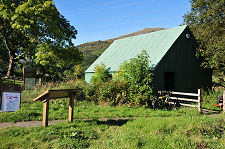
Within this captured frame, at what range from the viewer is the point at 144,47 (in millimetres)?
15305

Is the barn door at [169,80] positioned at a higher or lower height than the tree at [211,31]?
lower

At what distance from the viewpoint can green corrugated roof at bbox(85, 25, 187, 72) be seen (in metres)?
13.2

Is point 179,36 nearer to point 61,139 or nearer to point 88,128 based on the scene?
point 88,128

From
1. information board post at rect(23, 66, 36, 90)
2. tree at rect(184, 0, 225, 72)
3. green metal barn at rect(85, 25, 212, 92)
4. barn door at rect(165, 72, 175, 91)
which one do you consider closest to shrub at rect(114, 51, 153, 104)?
green metal barn at rect(85, 25, 212, 92)

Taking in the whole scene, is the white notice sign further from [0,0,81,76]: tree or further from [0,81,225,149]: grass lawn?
[0,0,81,76]: tree

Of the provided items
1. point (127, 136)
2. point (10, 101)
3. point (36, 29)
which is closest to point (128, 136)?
point (127, 136)

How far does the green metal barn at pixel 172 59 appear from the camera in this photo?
12570 mm

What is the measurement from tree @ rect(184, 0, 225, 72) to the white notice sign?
14175 mm

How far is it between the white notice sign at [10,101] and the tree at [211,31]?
1417 centimetres

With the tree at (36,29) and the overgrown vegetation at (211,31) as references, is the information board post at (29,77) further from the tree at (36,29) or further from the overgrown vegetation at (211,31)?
the overgrown vegetation at (211,31)

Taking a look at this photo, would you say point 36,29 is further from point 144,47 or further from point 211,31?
point 211,31

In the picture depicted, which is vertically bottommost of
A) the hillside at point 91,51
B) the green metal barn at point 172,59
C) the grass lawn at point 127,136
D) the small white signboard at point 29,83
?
the grass lawn at point 127,136

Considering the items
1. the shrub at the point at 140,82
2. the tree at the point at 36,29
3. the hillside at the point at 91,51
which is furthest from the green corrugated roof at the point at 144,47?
the hillside at the point at 91,51

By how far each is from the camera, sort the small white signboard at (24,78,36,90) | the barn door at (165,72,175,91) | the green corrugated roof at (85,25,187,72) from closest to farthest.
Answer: the green corrugated roof at (85,25,187,72), the small white signboard at (24,78,36,90), the barn door at (165,72,175,91)
